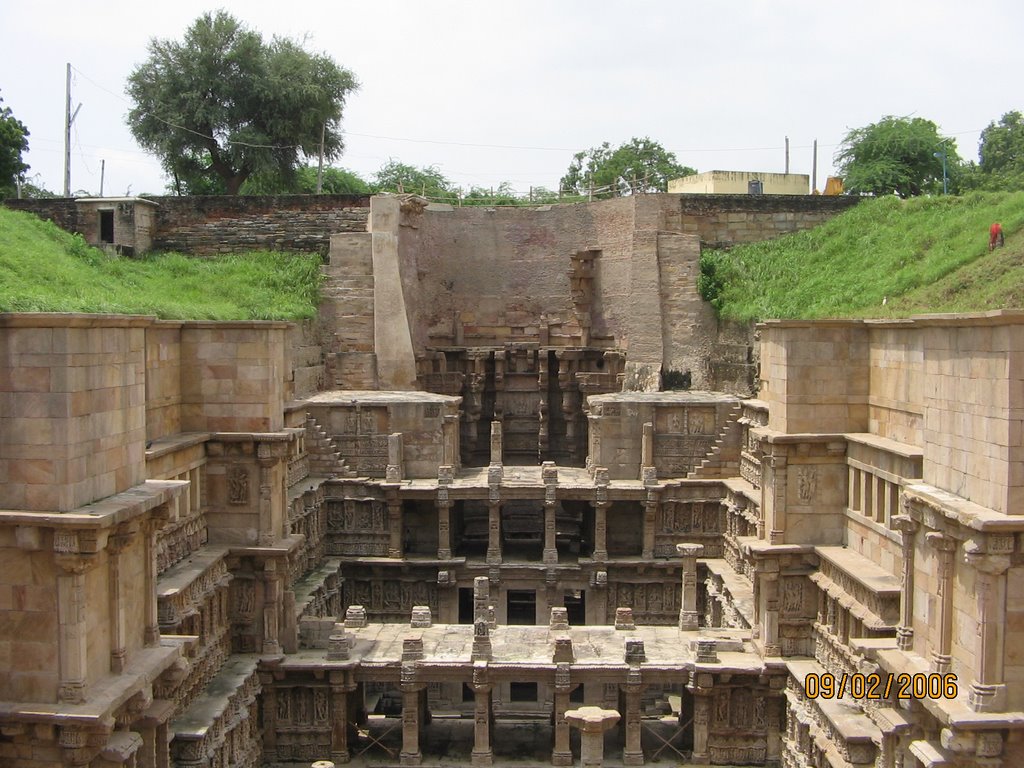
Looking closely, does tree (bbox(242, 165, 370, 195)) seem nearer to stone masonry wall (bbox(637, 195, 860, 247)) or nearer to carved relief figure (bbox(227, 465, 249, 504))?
stone masonry wall (bbox(637, 195, 860, 247))

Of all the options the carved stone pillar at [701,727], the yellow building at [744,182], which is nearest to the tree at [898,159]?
the yellow building at [744,182]

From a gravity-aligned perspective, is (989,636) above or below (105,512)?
below

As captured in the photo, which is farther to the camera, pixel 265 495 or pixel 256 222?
pixel 256 222

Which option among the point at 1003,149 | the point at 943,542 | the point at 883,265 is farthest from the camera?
the point at 1003,149

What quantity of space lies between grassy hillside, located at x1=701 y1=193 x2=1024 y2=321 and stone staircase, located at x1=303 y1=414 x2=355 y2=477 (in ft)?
33.9

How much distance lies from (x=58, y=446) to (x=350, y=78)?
1095 inches

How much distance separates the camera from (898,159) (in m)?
35.3

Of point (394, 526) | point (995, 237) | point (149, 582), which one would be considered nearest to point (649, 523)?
point (394, 526)

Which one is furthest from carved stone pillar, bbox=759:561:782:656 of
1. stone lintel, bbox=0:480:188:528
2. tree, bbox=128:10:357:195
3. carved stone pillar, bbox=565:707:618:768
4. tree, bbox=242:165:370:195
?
tree, bbox=128:10:357:195

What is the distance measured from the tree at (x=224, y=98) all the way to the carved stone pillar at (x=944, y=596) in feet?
91.1

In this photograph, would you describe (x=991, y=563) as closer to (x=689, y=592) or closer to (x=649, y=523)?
(x=689, y=592)

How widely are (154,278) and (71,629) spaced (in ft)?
59.3

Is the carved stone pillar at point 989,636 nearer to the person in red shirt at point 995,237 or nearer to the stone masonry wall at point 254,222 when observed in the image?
the person in red shirt at point 995,237

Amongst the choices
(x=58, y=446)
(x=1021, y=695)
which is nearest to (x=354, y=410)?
(x=58, y=446)
